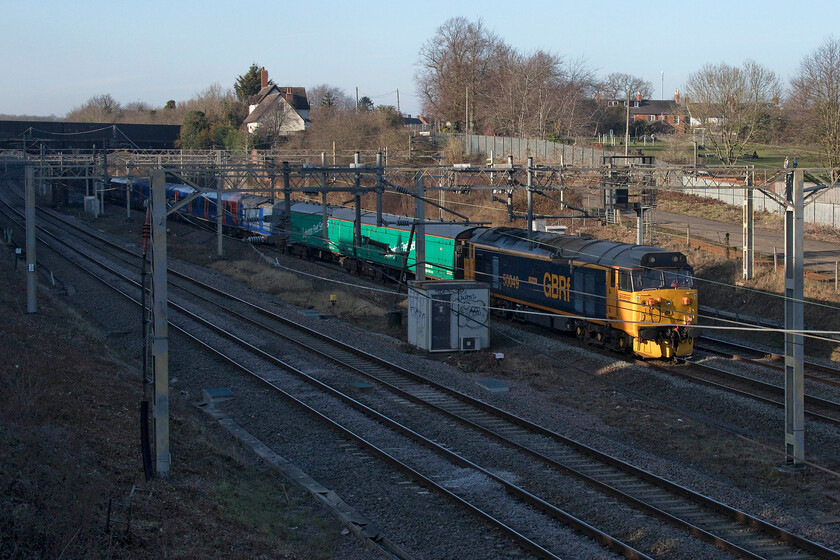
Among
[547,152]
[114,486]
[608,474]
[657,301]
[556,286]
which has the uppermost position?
[547,152]

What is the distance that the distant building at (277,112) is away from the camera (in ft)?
271

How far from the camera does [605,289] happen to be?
21047 millimetres

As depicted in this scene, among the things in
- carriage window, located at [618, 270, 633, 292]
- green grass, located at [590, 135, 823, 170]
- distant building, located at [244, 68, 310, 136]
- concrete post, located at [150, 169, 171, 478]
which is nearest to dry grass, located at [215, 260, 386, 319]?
carriage window, located at [618, 270, 633, 292]

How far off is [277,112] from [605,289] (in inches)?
2701

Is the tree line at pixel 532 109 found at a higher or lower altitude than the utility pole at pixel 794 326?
higher

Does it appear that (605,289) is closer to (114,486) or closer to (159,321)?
(159,321)

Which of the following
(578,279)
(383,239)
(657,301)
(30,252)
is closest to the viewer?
(657,301)

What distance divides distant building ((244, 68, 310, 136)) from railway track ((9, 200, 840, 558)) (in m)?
67.3

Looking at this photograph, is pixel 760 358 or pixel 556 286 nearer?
pixel 760 358

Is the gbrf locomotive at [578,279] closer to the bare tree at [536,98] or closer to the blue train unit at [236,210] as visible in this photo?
the blue train unit at [236,210]

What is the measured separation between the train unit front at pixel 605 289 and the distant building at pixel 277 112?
61.7m

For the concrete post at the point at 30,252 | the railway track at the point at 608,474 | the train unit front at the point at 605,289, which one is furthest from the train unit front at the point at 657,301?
the concrete post at the point at 30,252

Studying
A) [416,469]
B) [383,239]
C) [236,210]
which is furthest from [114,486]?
[236,210]

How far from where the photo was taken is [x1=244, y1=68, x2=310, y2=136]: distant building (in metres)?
82.8
